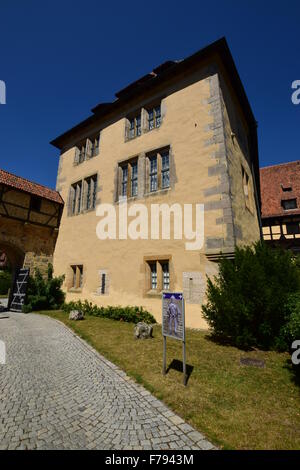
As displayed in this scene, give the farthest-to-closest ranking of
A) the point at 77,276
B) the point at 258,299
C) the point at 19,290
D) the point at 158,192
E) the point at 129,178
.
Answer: the point at 77,276, the point at 19,290, the point at 129,178, the point at 158,192, the point at 258,299

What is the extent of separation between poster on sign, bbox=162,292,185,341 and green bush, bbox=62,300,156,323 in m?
4.94

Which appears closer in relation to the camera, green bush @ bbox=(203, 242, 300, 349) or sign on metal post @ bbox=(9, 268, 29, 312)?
green bush @ bbox=(203, 242, 300, 349)

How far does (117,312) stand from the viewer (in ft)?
33.1

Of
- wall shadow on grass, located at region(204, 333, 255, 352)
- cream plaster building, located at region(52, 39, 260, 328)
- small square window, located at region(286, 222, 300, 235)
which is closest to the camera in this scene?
wall shadow on grass, located at region(204, 333, 255, 352)

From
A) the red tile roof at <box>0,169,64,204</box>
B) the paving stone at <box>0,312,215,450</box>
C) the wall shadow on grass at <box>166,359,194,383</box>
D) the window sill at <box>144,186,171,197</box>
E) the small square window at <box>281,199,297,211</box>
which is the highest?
the small square window at <box>281,199,297,211</box>

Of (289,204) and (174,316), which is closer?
(174,316)

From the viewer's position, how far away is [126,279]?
1052 cm

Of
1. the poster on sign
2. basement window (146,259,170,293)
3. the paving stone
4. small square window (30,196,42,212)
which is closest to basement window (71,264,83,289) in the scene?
small square window (30,196,42,212)

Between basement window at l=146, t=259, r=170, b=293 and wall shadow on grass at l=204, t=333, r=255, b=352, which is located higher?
basement window at l=146, t=259, r=170, b=293

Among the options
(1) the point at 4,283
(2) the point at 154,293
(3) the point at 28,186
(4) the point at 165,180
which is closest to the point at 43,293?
(3) the point at 28,186

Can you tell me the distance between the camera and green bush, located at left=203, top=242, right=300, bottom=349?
18.5ft

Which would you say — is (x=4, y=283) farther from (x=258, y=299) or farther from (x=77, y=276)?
(x=258, y=299)

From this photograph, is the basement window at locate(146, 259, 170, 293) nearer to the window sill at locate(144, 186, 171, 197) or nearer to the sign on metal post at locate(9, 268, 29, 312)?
the window sill at locate(144, 186, 171, 197)

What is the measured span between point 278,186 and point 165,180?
1602 centimetres
